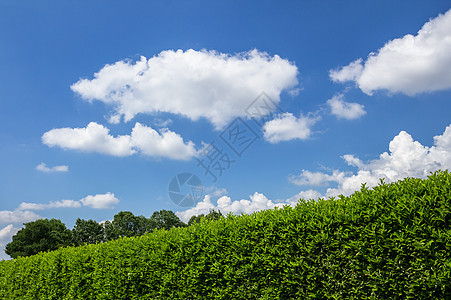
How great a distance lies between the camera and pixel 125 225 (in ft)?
195

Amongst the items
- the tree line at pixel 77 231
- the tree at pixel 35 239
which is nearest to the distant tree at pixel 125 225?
the tree line at pixel 77 231

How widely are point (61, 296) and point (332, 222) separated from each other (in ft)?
34.4

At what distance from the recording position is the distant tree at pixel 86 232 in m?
55.1

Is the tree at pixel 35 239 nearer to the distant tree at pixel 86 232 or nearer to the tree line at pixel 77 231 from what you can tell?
the tree line at pixel 77 231

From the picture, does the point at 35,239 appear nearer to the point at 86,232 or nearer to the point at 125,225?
the point at 86,232

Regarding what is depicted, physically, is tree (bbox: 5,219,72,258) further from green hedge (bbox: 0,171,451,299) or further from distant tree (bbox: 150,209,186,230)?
green hedge (bbox: 0,171,451,299)

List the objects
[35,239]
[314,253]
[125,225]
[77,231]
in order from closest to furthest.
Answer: [314,253] → [35,239] → [77,231] → [125,225]

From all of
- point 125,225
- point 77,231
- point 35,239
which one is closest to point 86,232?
point 77,231

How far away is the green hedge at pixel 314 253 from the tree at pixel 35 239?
47.6 metres

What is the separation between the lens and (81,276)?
10305 millimetres

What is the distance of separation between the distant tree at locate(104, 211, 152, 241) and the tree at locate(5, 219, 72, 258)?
8066mm

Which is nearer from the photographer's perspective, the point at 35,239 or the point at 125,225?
the point at 35,239

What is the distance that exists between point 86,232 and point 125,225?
694cm

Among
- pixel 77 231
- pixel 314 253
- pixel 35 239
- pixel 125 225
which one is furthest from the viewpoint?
pixel 125 225
